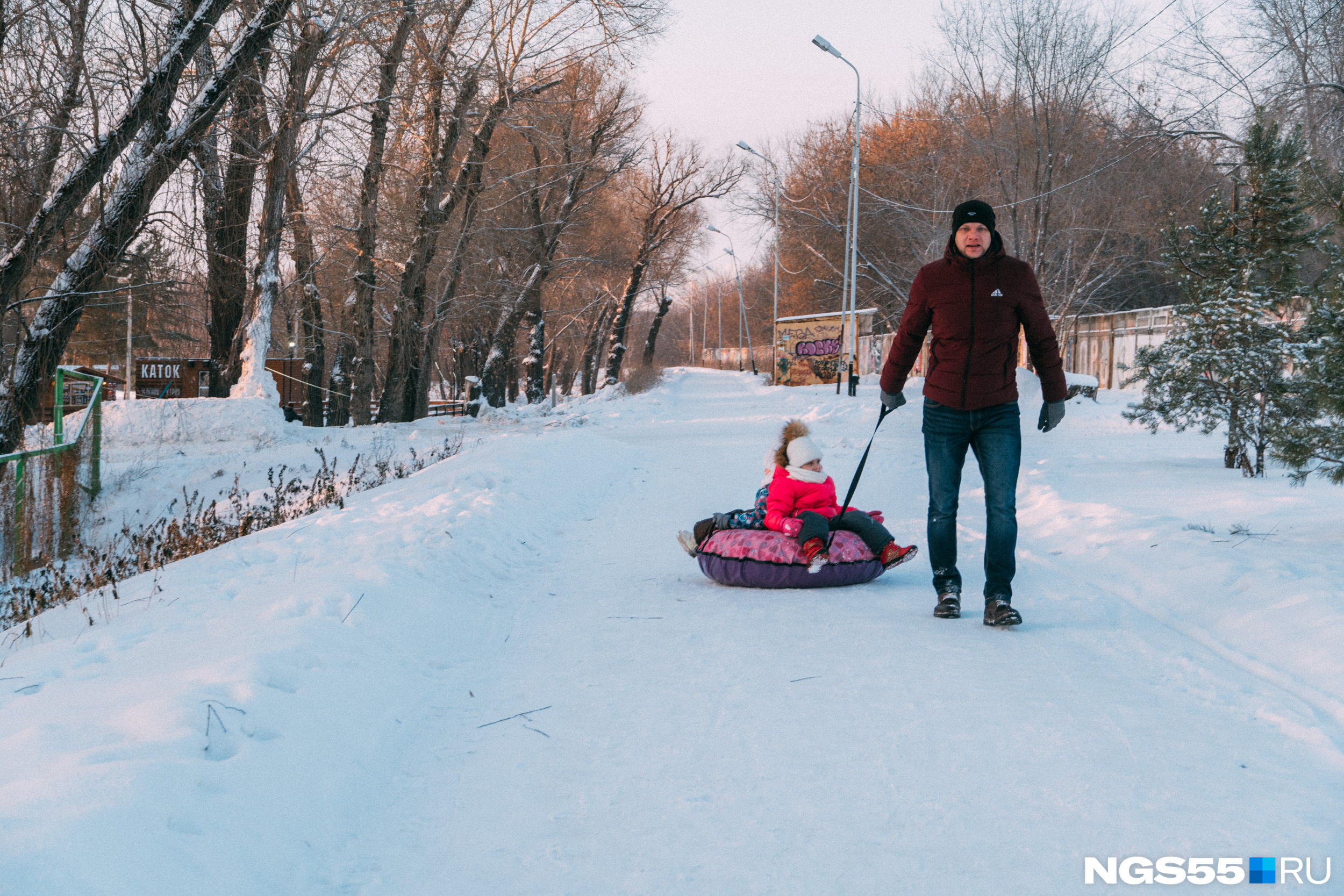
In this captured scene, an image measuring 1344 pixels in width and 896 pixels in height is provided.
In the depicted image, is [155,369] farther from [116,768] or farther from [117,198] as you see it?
[116,768]

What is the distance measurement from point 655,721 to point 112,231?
10861 mm

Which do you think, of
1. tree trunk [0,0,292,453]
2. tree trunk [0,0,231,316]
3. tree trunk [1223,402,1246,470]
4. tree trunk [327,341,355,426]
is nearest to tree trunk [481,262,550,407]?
tree trunk [327,341,355,426]

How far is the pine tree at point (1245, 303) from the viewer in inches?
464

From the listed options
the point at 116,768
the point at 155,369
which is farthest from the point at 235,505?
the point at 155,369

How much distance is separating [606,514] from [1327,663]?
6898 mm

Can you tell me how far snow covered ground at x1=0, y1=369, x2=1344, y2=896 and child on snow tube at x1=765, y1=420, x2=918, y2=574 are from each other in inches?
12.1

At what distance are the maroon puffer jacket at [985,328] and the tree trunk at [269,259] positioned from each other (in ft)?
39.2

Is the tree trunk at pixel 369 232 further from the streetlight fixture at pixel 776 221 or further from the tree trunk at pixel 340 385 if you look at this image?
the streetlight fixture at pixel 776 221

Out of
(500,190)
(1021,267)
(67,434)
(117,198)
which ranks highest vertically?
(500,190)

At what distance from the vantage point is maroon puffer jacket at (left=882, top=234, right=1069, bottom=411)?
5.66 metres

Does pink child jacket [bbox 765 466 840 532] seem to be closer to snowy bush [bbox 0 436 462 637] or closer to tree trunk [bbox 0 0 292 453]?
snowy bush [bbox 0 436 462 637]

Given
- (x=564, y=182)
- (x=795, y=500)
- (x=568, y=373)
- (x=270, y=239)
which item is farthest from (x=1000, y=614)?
(x=568, y=373)

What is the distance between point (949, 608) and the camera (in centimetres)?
580

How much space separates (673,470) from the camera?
14.1 m
